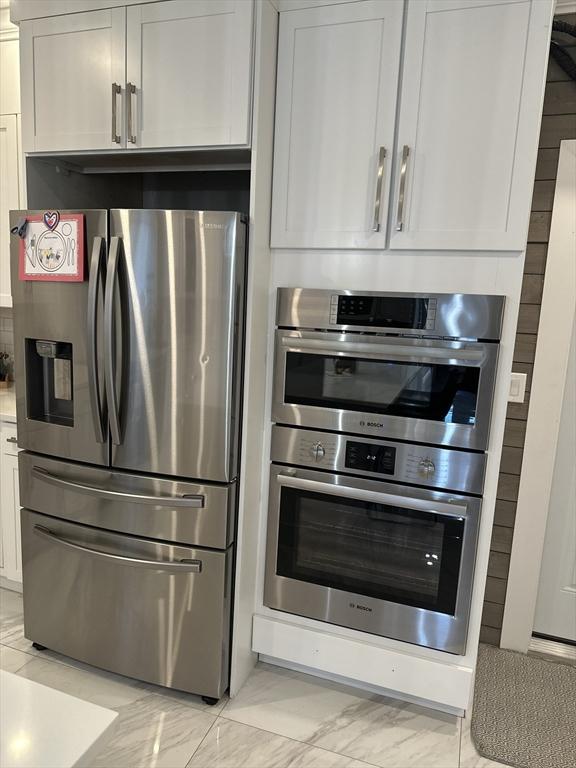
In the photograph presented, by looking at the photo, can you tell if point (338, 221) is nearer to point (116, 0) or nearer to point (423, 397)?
point (423, 397)

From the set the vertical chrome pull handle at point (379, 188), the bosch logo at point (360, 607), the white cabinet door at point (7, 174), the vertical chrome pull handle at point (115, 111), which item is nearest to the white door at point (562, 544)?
the bosch logo at point (360, 607)

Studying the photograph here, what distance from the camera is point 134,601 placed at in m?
2.00

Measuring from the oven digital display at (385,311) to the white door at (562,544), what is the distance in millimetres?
892

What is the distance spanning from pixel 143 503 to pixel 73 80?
153 cm

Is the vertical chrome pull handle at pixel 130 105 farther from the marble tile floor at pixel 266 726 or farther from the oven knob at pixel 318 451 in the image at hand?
the marble tile floor at pixel 266 726

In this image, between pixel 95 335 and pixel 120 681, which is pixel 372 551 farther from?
pixel 95 335

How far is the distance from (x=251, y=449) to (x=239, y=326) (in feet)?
1.49

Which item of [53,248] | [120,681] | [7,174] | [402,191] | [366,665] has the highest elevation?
[7,174]

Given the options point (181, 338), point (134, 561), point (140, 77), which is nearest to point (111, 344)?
point (181, 338)

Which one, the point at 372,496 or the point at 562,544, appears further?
the point at 562,544

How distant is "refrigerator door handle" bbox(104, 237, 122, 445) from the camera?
179 cm

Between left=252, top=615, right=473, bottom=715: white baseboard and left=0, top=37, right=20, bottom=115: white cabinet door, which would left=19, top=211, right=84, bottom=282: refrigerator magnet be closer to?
left=0, top=37, right=20, bottom=115: white cabinet door

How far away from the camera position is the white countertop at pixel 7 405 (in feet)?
8.02

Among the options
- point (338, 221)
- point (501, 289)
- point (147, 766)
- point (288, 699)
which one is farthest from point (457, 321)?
point (147, 766)
